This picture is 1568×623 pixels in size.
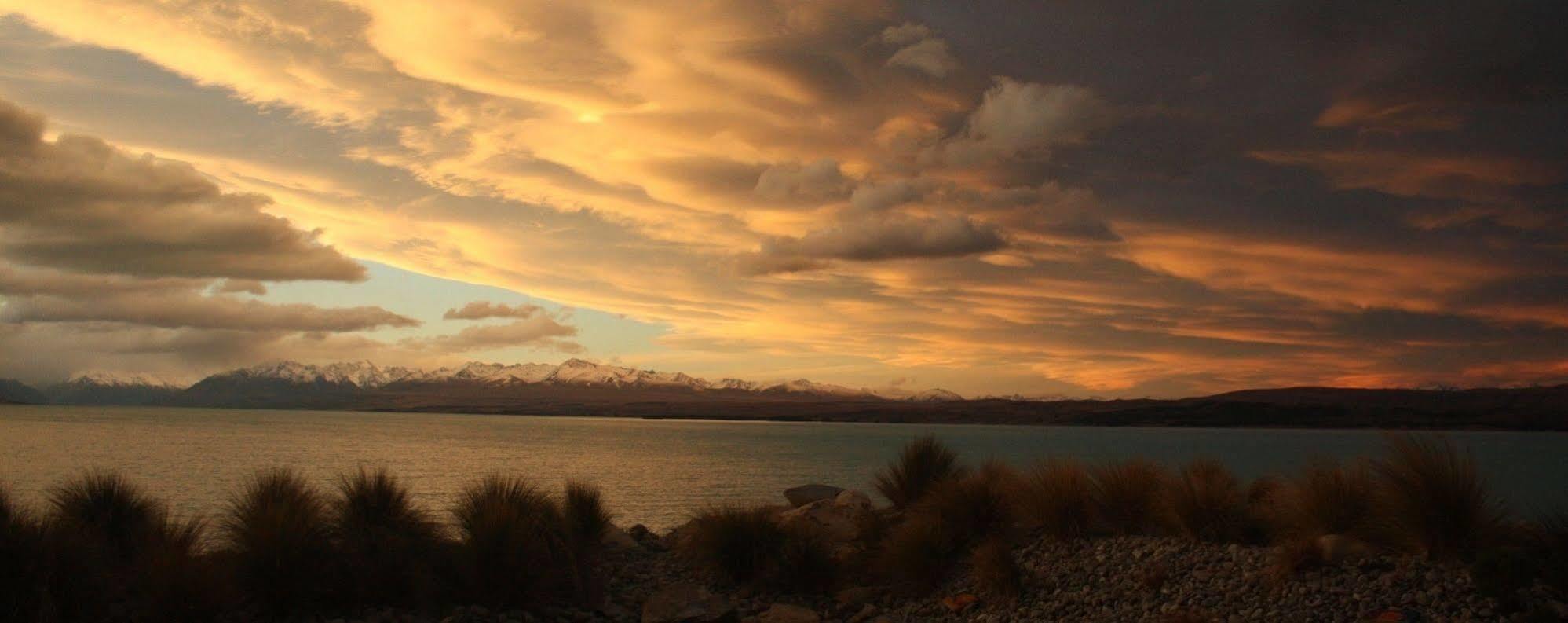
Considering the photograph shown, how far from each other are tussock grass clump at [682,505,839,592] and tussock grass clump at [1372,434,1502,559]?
23.9ft

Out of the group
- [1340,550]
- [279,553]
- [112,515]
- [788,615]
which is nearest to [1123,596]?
[1340,550]

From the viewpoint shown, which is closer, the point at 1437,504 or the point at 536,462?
the point at 1437,504

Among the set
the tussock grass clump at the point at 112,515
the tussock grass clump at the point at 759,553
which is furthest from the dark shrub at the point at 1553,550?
the tussock grass clump at the point at 112,515

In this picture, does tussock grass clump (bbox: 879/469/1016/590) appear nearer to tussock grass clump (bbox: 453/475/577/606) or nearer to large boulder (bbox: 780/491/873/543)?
large boulder (bbox: 780/491/873/543)

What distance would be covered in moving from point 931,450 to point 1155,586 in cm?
740

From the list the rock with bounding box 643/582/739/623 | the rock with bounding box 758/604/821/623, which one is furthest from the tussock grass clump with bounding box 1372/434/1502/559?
the rock with bounding box 643/582/739/623

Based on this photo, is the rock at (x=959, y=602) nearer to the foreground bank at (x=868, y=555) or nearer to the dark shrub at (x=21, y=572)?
the foreground bank at (x=868, y=555)

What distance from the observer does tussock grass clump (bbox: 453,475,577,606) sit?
12.0 m

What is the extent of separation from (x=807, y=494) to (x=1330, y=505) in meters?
11.9

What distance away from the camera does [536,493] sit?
49.5 feet

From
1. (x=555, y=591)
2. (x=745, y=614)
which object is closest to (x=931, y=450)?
(x=745, y=614)

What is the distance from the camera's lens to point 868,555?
14.3m

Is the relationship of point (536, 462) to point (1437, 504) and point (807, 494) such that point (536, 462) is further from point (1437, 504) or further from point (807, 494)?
point (1437, 504)

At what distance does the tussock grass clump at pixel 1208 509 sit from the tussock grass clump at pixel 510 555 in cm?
837
